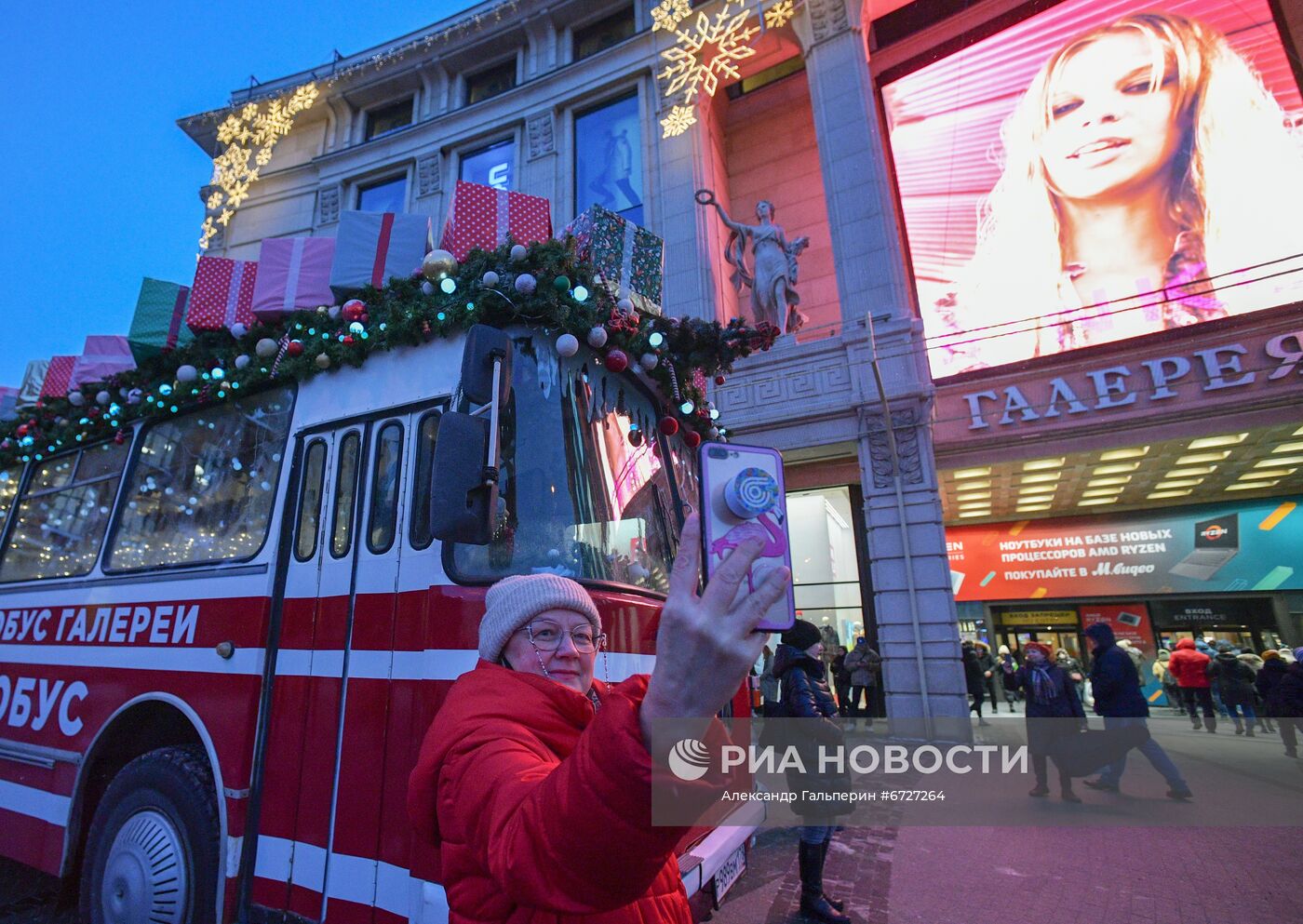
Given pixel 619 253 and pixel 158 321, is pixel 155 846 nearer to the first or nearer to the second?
pixel 158 321

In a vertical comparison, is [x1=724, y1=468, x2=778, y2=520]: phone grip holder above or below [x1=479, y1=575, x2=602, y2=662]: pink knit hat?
above

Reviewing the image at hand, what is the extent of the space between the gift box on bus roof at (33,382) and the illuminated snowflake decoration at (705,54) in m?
13.3

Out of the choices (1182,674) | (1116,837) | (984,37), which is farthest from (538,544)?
(984,37)

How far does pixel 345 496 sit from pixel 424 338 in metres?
0.94

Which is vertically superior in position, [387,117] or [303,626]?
[387,117]

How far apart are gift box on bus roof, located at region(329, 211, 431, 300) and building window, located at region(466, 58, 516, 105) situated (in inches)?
668

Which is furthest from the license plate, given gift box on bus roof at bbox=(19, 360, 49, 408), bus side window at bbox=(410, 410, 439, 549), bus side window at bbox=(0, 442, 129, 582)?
gift box on bus roof at bbox=(19, 360, 49, 408)

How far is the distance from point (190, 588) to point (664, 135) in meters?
14.2

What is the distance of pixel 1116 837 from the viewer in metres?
5.27

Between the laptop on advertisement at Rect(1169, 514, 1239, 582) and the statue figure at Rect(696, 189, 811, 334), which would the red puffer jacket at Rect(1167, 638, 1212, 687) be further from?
the statue figure at Rect(696, 189, 811, 334)

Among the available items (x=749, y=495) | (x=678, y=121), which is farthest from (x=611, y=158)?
(x=749, y=495)

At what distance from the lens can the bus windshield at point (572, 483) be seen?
8.90ft

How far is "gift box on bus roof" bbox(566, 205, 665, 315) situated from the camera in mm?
3668

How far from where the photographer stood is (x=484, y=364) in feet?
8.38
